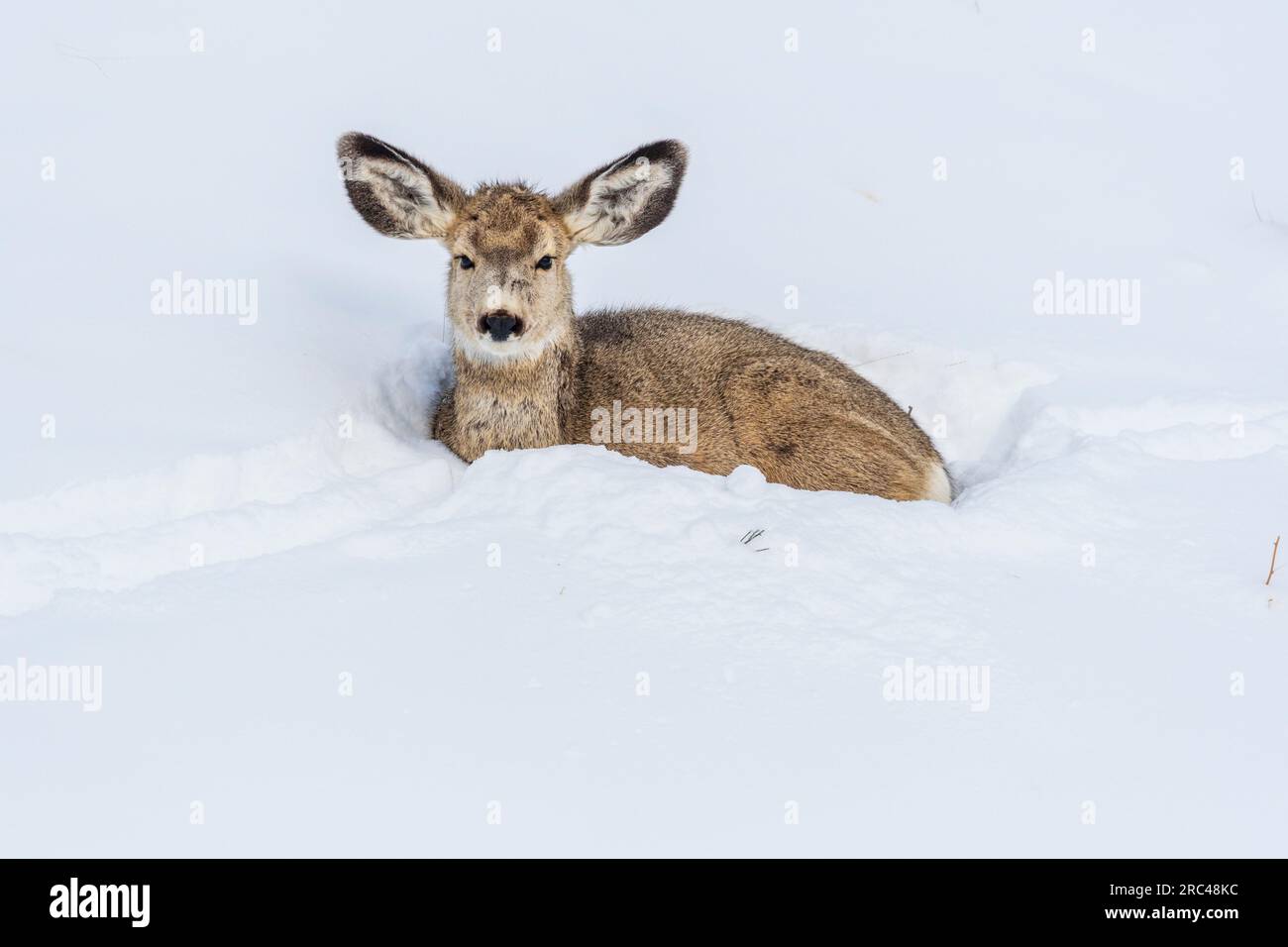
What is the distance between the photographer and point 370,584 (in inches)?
172

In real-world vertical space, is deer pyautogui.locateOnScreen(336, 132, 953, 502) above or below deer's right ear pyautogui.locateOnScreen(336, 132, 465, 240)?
below

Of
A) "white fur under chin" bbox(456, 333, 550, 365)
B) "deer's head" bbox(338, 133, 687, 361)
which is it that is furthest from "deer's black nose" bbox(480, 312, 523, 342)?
"white fur under chin" bbox(456, 333, 550, 365)

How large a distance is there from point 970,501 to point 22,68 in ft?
19.9

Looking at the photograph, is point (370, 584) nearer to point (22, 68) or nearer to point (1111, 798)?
point (1111, 798)

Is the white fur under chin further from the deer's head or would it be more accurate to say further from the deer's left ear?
the deer's left ear

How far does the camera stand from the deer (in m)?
5.91

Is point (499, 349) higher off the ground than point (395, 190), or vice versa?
point (395, 190)

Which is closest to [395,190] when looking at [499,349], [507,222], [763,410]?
[507,222]

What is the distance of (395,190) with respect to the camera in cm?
607

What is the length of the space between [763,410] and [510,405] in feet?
3.81

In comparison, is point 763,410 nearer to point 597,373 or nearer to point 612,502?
point 597,373

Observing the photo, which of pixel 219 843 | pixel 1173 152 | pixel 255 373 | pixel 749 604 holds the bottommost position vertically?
pixel 219 843

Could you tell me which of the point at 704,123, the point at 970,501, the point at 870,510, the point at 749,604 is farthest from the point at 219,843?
the point at 704,123

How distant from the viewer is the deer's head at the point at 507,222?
575 centimetres
